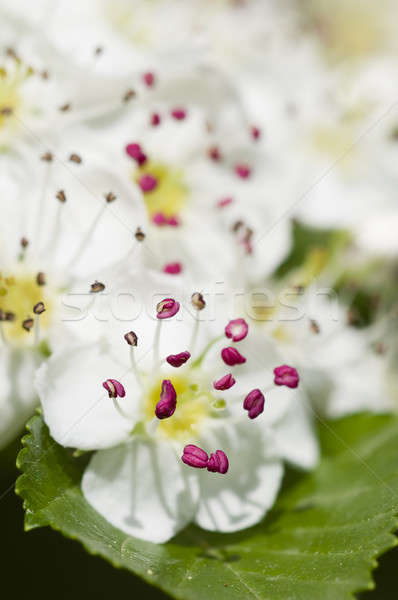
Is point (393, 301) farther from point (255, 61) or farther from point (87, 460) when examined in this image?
point (87, 460)

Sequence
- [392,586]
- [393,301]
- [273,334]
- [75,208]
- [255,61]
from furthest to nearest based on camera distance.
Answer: [255,61] < [393,301] < [273,334] < [392,586] < [75,208]

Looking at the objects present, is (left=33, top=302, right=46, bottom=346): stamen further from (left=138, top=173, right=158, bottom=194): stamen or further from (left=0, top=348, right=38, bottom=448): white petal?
(left=138, top=173, right=158, bottom=194): stamen

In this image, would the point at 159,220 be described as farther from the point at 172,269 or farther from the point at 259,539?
the point at 259,539

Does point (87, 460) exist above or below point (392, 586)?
above

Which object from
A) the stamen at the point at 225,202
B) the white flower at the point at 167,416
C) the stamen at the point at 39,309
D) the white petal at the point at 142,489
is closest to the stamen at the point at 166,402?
the white flower at the point at 167,416

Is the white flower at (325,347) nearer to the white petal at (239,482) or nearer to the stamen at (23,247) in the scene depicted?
the white petal at (239,482)

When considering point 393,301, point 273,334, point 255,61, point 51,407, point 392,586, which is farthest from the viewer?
point 255,61

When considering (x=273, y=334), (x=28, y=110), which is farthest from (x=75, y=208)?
(x=273, y=334)
